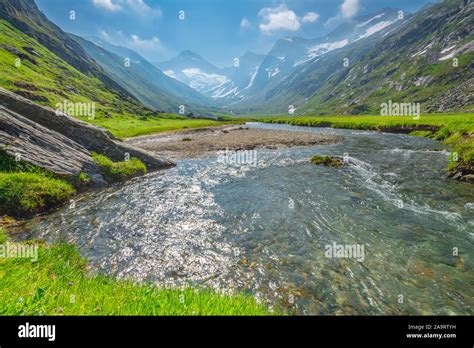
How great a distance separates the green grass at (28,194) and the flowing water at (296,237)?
1.17 metres

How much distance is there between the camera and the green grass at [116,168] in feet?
75.6

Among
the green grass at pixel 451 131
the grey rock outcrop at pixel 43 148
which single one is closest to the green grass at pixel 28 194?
the grey rock outcrop at pixel 43 148

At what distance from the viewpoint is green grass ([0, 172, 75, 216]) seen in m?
14.1

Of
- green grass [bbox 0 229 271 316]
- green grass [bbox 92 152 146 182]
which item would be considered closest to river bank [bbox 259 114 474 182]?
green grass [bbox 0 229 271 316]

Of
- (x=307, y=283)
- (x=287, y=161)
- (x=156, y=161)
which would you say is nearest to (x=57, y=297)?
(x=307, y=283)

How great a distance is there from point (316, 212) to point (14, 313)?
1438cm

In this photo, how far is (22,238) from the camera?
1180 centimetres

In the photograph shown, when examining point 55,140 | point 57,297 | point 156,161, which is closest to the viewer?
point 57,297

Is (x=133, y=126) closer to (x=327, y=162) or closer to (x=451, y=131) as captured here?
(x=327, y=162)

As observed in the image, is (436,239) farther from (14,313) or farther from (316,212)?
(14,313)

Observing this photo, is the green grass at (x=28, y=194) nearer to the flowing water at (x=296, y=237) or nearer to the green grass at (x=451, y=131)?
the flowing water at (x=296, y=237)

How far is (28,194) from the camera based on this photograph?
588 inches

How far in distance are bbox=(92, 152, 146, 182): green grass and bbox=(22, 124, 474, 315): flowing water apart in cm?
214
